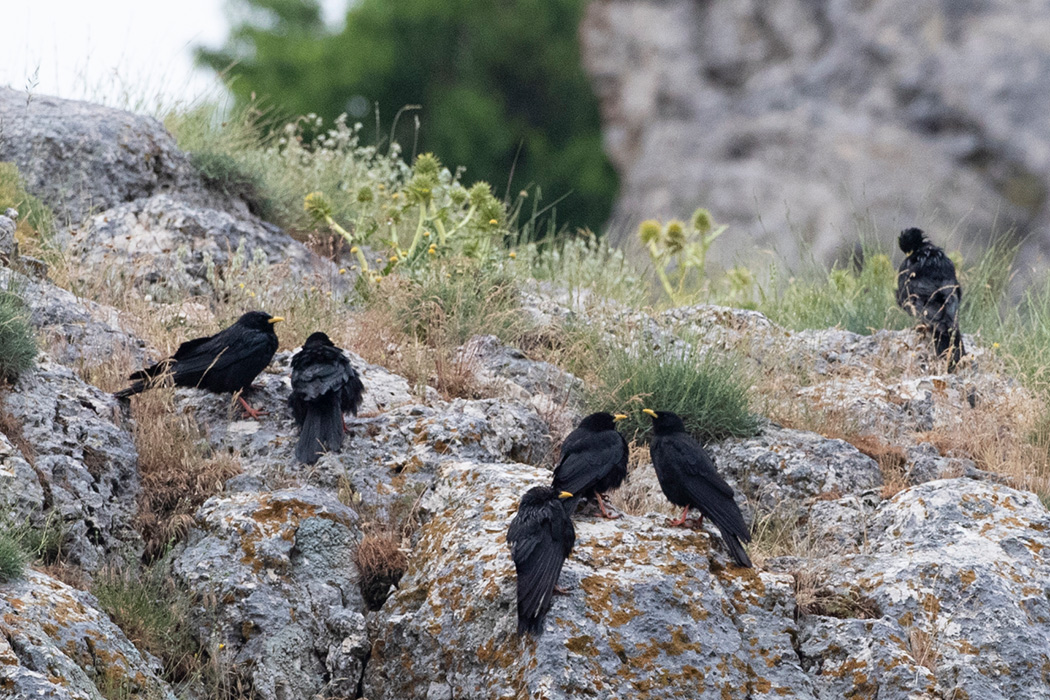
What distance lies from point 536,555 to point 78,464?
2.37 meters

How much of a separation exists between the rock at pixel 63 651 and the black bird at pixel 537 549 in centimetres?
141

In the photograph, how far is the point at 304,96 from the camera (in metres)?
24.2

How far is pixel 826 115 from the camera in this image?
2100 cm

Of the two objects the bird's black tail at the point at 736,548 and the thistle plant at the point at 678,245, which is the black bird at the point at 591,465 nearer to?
the bird's black tail at the point at 736,548

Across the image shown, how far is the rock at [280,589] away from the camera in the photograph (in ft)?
14.9

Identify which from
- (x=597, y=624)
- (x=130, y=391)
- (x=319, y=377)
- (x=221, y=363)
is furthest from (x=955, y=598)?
(x=130, y=391)

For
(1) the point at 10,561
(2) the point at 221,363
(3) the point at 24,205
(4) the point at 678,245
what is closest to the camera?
(1) the point at 10,561

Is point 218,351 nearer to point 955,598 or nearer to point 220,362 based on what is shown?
point 220,362

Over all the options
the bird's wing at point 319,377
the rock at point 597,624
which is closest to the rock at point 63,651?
the rock at point 597,624

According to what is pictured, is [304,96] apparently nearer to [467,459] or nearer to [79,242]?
[79,242]

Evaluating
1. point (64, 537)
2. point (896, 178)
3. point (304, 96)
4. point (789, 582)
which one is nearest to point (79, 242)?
point (64, 537)

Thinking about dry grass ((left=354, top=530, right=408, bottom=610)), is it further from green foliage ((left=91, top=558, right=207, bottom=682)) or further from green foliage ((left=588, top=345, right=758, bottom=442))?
green foliage ((left=588, top=345, right=758, bottom=442))

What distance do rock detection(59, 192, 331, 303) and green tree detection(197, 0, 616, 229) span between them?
1428 centimetres

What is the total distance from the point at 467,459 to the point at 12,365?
2246 mm
